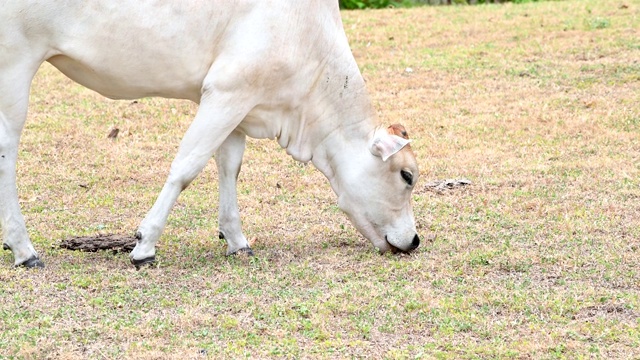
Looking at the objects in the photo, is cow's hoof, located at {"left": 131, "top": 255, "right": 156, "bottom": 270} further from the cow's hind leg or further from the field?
the cow's hind leg

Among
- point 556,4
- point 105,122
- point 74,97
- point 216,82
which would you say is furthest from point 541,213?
point 556,4

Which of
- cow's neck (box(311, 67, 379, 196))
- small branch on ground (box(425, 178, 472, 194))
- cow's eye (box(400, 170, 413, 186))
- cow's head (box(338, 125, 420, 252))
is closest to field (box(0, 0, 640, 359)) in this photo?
small branch on ground (box(425, 178, 472, 194))

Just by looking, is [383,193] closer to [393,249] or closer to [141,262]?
[393,249]

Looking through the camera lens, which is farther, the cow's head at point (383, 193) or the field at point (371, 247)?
the cow's head at point (383, 193)

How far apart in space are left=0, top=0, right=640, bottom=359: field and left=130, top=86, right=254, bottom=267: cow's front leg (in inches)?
7.9

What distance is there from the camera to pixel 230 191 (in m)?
7.41

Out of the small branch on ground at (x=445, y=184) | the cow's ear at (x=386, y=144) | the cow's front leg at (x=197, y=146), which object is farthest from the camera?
the small branch on ground at (x=445, y=184)

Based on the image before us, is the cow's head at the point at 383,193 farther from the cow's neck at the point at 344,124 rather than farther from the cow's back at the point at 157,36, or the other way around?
the cow's back at the point at 157,36

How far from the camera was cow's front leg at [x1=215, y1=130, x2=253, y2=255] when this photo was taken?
734 cm

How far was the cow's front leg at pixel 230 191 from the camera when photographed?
24.1 feet

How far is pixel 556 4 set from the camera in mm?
17094

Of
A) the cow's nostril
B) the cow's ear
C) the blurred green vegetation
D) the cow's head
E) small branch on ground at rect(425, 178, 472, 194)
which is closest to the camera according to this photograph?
the cow's ear

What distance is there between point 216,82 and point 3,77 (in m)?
1.22

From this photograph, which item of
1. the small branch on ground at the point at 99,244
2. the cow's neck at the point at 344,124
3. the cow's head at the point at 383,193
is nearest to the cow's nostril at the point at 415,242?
the cow's head at the point at 383,193
